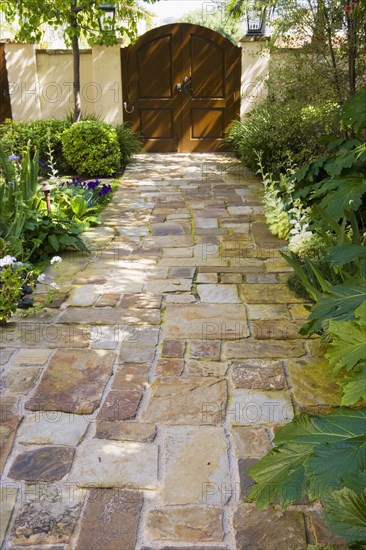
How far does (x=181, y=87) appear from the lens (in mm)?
9656

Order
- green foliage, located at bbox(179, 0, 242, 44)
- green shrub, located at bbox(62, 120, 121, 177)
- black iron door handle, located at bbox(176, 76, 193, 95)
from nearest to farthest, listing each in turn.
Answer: green shrub, located at bbox(62, 120, 121, 177)
black iron door handle, located at bbox(176, 76, 193, 95)
green foliage, located at bbox(179, 0, 242, 44)

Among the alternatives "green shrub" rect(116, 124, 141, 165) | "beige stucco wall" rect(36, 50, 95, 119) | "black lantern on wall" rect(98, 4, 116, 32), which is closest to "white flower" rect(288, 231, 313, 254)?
"green shrub" rect(116, 124, 141, 165)

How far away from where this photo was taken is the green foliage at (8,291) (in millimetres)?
3486

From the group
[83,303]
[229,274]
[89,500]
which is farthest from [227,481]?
[229,274]

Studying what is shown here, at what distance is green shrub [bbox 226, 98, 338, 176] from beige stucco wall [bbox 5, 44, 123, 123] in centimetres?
276

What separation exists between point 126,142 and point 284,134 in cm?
265

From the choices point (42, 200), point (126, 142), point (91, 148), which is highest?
point (42, 200)

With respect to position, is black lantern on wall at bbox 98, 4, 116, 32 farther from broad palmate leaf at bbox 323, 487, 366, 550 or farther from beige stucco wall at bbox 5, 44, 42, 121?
A: broad palmate leaf at bbox 323, 487, 366, 550

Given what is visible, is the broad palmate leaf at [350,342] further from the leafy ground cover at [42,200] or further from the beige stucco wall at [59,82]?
the beige stucco wall at [59,82]

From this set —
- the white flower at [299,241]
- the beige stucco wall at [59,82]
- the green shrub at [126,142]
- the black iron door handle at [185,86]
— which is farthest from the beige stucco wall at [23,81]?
the white flower at [299,241]

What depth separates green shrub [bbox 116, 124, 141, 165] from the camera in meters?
8.81

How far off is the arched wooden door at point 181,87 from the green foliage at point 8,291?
22.2 ft

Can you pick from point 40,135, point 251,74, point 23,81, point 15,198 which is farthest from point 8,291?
point 251,74

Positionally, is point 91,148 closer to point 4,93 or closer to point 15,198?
point 4,93
